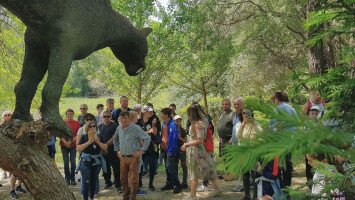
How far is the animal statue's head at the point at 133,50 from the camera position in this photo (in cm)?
435

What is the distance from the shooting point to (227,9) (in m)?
14.2

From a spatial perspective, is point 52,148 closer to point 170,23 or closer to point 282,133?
point 170,23

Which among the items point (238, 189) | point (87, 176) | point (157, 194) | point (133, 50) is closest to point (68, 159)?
point (87, 176)

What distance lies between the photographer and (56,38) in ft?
11.7

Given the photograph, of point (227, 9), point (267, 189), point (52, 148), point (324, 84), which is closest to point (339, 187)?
point (324, 84)

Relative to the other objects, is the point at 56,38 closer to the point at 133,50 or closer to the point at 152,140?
the point at 133,50

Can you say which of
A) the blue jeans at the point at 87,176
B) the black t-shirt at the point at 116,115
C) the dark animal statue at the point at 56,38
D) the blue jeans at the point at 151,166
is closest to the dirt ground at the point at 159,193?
the blue jeans at the point at 151,166

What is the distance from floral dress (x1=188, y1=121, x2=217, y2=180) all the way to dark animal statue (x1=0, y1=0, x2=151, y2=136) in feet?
8.68

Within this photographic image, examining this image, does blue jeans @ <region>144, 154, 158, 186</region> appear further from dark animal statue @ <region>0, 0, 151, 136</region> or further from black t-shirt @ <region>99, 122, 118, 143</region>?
dark animal statue @ <region>0, 0, 151, 136</region>

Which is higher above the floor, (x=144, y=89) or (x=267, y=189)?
(x=144, y=89)

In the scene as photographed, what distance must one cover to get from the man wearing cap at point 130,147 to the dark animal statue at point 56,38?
7.86 ft

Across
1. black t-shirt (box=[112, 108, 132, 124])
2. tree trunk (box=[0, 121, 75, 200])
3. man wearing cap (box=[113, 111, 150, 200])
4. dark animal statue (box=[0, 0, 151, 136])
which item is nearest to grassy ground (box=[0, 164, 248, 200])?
man wearing cap (box=[113, 111, 150, 200])

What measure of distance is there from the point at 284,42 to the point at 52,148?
351 inches

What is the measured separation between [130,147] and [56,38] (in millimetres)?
3098
